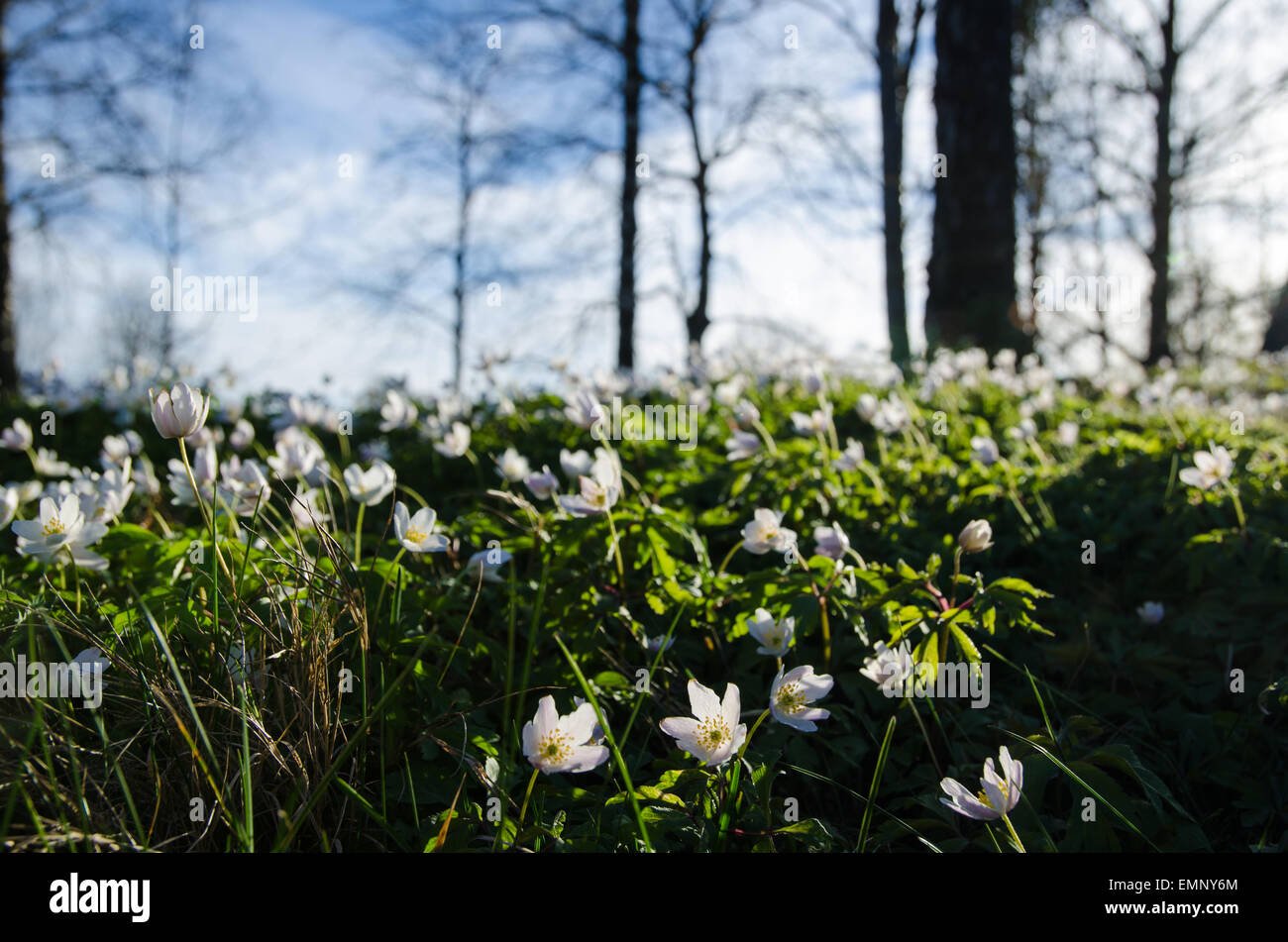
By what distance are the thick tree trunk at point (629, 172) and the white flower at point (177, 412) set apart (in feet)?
31.7

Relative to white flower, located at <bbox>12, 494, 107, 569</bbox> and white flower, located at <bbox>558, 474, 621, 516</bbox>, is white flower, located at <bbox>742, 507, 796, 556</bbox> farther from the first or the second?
white flower, located at <bbox>12, 494, 107, 569</bbox>

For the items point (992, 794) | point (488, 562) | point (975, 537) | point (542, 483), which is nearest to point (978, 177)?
point (975, 537)

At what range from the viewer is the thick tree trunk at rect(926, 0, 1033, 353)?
714cm

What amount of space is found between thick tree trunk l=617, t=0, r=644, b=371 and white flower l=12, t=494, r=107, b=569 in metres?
9.60

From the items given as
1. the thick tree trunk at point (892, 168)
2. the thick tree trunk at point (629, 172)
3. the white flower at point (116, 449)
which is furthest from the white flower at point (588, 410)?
the thick tree trunk at point (629, 172)

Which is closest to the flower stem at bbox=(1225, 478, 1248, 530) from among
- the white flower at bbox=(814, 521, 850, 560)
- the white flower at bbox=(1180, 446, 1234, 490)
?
the white flower at bbox=(1180, 446, 1234, 490)

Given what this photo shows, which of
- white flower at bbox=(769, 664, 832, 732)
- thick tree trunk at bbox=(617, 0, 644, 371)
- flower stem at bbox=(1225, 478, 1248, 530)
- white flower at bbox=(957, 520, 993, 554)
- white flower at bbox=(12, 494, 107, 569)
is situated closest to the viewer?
white flower at bbox=(769, 664, 832, 732)

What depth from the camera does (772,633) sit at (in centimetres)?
206

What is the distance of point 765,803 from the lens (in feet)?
5.68

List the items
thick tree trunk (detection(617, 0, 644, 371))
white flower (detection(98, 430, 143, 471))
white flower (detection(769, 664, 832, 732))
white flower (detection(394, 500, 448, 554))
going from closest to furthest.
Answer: white flower (detection(769, 664, 832, 732)) → white flower (detection(394, 500, 448, 554)) → white flower (detection(98, 430, 143, 471)) → thick tree trunk (detection(617, 0, 644, 371))

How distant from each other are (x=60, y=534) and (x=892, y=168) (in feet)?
28.8

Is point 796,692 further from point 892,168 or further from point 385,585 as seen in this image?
point 892,168

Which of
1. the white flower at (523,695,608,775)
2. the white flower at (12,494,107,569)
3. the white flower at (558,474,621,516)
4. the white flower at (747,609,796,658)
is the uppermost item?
the white flower at (558,474,621,516)

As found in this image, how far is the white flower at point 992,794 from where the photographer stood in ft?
5.39
